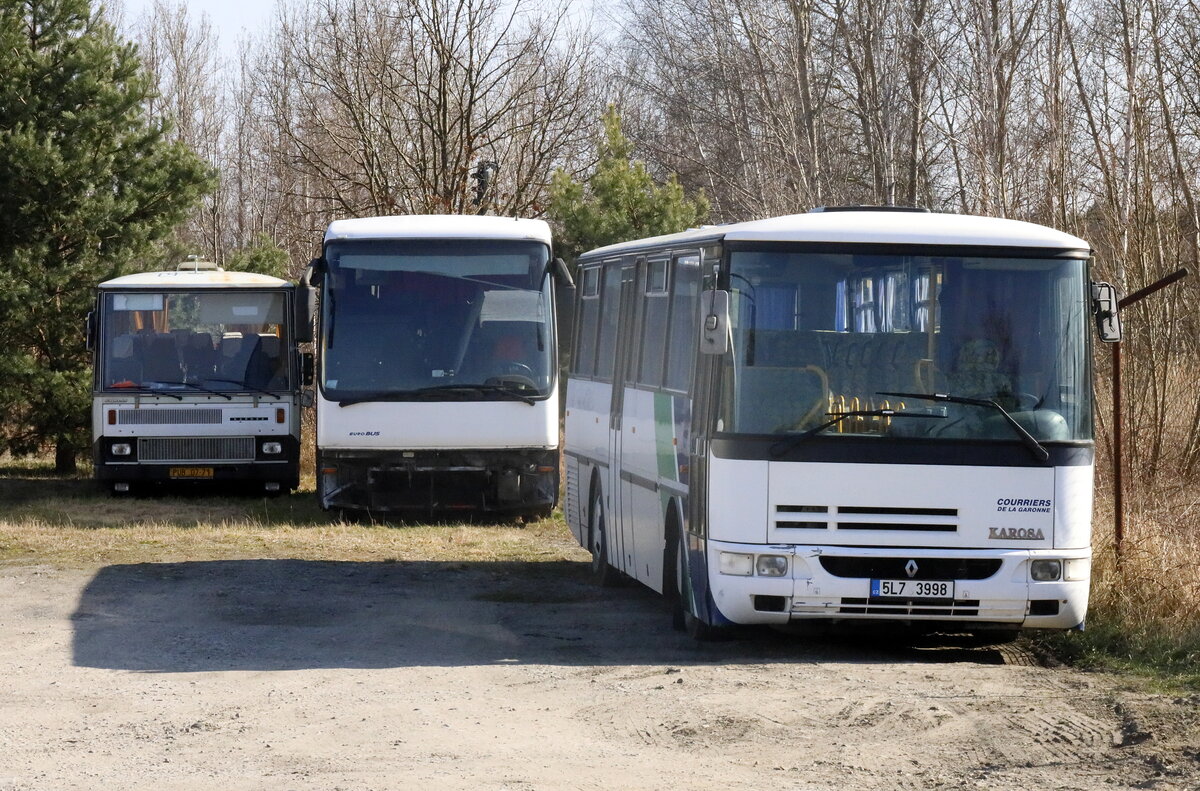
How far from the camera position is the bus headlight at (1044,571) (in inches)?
379

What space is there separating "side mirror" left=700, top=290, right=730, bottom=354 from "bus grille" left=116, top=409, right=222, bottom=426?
1203 cm

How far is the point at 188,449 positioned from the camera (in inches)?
803

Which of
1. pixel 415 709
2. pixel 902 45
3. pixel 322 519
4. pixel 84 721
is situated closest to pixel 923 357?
pixel 415 709

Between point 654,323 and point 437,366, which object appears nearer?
point 654,323

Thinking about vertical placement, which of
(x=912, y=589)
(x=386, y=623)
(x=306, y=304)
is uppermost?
(x=306, y=304)

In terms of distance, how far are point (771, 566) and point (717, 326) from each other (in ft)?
4.70

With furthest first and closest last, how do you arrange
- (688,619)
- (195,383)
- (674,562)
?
(195,383), (674,562), (688,619)

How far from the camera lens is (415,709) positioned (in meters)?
8.26

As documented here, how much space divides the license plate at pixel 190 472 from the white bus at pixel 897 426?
11773mm

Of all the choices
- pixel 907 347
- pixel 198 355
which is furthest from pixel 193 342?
pixel 907 347

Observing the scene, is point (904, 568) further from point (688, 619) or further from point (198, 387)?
point (198, 387)

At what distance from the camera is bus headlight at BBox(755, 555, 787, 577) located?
9.55m

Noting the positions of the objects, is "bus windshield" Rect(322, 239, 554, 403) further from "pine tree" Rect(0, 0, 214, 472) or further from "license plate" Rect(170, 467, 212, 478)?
"pine tree" Rect(0, 0, 214, 472)

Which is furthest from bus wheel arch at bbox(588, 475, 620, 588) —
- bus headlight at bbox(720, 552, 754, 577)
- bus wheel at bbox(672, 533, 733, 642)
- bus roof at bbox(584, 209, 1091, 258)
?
bus roof at bbox(584, 209, 1091, 258)
